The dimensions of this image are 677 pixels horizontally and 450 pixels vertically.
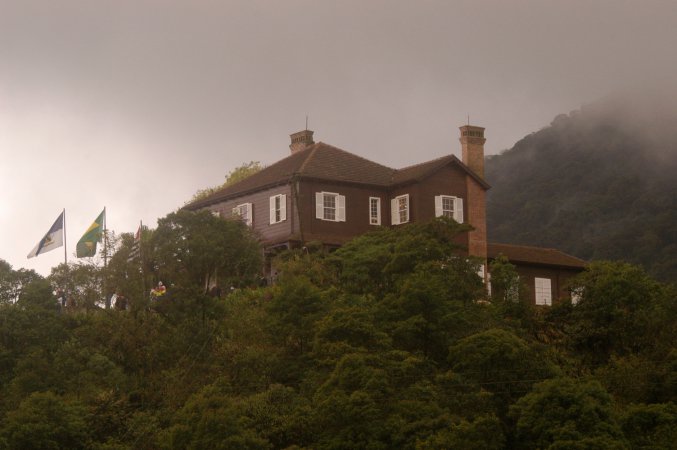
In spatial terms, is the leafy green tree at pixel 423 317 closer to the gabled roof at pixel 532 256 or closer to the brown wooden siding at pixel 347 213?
the brown wooden siding at pixel 347 213

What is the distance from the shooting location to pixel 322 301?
44188 millimetres

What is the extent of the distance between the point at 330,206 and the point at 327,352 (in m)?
15.8

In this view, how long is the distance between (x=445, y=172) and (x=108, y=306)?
1681cm

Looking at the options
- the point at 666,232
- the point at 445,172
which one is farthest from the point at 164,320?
the point at 666,232

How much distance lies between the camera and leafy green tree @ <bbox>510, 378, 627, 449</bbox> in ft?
122

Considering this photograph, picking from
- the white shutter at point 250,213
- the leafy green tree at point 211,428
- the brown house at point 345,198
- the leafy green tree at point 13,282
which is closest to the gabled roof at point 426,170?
the brown house at point 345,198

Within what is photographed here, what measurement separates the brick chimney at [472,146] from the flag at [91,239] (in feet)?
56.1

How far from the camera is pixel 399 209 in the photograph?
5709cm

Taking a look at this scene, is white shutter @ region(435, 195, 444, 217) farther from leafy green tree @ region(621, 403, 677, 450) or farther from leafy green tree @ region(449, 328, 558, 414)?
leafy green tree @ region(621, 403, 677, 450)

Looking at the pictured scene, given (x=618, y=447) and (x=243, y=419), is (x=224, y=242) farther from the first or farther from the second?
(x=618, y=447)

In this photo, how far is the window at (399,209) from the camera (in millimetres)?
56781

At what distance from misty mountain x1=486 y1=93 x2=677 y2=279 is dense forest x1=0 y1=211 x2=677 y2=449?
145 ft

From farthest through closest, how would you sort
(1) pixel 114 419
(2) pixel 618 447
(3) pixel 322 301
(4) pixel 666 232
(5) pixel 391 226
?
(4) pixel 666 232, (5) pixel 391 226, (3) pixel 322 301, (1) pixel 114 419, (2) pixel 618 447

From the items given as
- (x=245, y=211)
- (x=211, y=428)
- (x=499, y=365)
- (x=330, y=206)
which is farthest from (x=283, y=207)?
(x=211, y=428)
